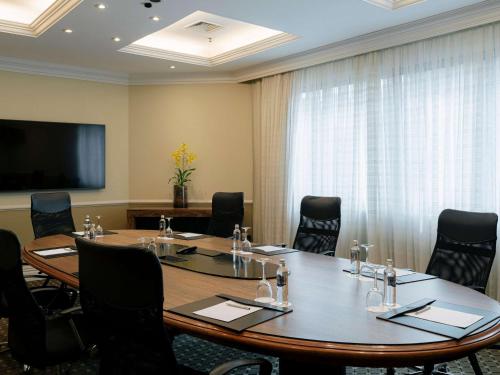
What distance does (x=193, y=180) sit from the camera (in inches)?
261

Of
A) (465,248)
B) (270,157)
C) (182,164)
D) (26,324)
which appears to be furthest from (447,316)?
(182,164)

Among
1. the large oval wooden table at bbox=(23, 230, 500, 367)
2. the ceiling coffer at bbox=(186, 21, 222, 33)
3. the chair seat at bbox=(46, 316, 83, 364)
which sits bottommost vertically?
the chair seat at bbox=(46, 316, 83, 364)

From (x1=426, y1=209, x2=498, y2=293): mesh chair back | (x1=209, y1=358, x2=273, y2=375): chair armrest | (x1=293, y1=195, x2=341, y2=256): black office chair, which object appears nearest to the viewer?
(x1=209, y1=358, x2=273, y2=375): chair armrest

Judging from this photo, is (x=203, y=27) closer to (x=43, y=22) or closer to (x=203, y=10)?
(x=203, y=10)

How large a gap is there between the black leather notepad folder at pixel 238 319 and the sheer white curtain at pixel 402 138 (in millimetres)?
2889

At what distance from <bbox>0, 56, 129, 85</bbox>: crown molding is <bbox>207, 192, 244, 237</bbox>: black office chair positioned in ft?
9.80

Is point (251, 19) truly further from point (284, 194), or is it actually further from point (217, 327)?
point (217, 327)

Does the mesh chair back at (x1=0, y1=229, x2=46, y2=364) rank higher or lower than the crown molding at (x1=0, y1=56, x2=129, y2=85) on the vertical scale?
lower

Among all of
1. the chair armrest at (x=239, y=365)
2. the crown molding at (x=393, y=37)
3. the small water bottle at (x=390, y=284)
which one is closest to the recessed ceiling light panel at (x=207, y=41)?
the crown molding at (x=393, y=37)

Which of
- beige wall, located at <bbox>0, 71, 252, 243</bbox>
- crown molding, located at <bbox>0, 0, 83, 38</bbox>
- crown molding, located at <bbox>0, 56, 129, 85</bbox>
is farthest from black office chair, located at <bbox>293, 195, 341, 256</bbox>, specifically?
crown molding, located at <bbox>0, 56, 129, 85</bbox>

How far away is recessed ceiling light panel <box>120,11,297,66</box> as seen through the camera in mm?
5125

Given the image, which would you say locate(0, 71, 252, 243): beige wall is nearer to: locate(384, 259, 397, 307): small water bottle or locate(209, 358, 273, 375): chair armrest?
locate(384, 259, 397, 307): small water bottle

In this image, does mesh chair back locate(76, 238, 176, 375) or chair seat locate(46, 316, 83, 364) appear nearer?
mesh chair back locate(76, 238, 176, 375)

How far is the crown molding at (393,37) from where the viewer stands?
388cm
